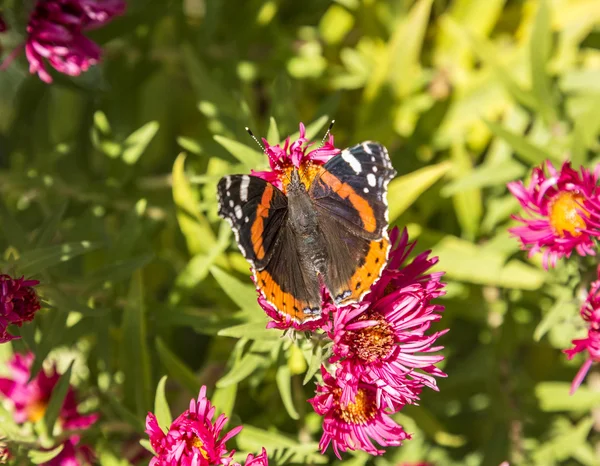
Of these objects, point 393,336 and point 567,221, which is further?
point 567,221

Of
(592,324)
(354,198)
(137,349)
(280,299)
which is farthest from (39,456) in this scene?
(592,324)

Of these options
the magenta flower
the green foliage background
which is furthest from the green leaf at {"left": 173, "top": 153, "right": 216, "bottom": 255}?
the magenta flower

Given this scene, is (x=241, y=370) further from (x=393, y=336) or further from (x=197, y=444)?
(x=393, y=336)

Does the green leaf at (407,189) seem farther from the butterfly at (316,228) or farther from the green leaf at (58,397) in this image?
the green leaf at (58,397)

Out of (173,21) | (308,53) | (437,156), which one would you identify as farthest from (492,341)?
(173,21)

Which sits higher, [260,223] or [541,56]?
[541,56]

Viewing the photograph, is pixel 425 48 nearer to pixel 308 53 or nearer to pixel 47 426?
pixel 308 53

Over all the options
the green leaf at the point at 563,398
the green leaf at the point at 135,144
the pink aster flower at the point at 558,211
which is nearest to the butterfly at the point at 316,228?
the pink aster flower at the point at 558,211
